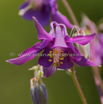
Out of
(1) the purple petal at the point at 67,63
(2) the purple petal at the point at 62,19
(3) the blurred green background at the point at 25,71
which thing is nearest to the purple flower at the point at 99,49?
(2) the purple petal at the point at 62,19

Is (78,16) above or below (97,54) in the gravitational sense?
above

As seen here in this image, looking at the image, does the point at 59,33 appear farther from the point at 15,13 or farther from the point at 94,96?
the point at 15,13

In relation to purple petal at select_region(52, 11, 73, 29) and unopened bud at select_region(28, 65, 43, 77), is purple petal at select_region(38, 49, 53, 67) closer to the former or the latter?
unopened bud at select_region(28, 65, 43, 77)

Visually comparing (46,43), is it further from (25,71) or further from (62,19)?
(25,71)

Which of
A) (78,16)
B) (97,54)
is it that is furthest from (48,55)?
(78,16)

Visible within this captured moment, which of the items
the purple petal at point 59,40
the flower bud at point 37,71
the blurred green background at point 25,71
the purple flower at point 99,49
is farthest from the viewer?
the blurred green background at point 25,71

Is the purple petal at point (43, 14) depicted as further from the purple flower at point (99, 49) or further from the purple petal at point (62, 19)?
the purple flower at point (99, 49)
